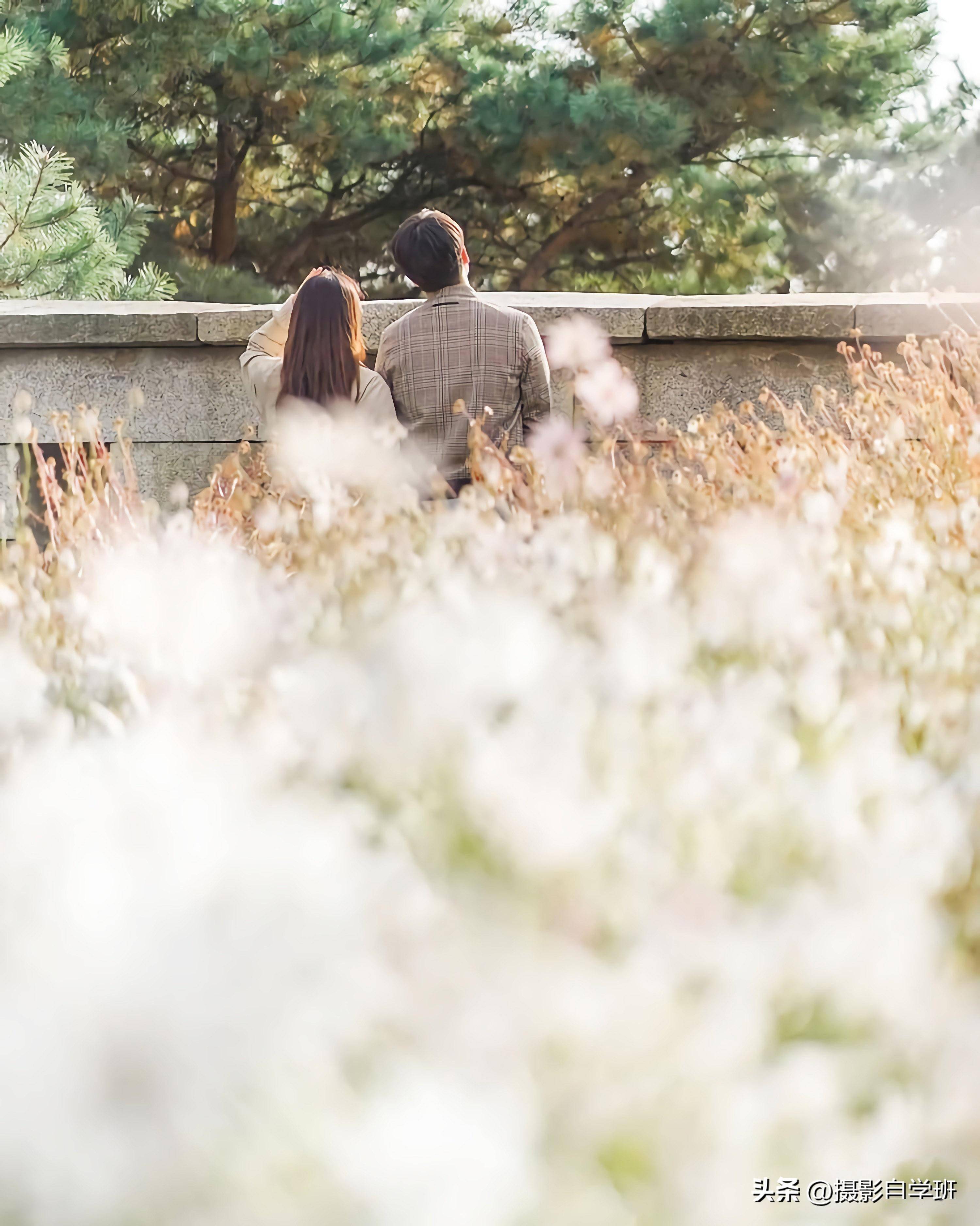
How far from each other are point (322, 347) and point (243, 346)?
1501 millimetres

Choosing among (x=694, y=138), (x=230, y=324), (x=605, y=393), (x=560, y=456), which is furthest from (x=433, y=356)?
(x=694, y=138)

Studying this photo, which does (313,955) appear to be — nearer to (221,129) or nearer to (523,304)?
(523,304)

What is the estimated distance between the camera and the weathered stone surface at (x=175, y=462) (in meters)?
5.06

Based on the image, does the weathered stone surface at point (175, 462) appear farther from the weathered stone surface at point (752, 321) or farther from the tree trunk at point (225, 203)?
the tree trunk at point (225, 203)

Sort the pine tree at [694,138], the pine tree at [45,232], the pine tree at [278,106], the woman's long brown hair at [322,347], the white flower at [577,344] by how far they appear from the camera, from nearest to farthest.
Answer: the white flower at [577,344] < the woman's long brown hair at [322,347] < the pine tree at [45,232] < the pine tree at [278,106] < the pine tree at [694,138]

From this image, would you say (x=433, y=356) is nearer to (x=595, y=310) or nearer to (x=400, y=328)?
(x=400, y=328)

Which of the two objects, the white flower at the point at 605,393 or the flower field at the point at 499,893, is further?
the white flower at the point at 605,393

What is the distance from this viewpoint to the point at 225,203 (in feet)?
50.6

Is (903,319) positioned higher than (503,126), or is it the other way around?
(503,126)

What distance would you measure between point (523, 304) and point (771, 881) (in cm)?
423

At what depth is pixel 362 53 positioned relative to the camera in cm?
1352

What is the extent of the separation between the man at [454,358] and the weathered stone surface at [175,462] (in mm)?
1554

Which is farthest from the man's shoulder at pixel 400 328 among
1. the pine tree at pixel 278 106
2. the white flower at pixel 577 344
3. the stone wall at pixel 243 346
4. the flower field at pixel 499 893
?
the pine tree at pixel 278 106

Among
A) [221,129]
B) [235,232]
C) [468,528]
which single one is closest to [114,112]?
[221,129]
